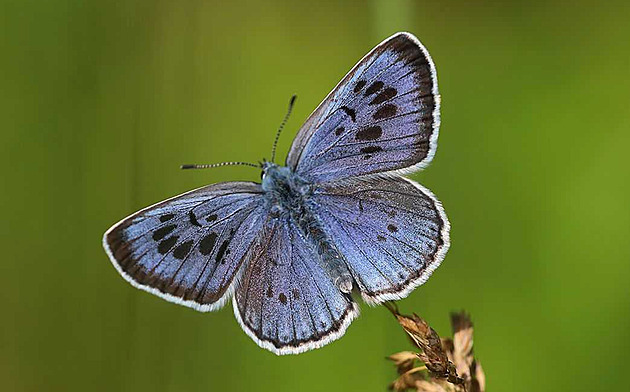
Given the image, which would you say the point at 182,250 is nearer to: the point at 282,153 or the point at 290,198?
the point at 290,198

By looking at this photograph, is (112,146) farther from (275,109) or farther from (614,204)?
(614,204)

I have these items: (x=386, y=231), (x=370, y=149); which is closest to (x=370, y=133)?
(x=370, y=149)

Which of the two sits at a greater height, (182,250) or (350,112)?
(350,112)

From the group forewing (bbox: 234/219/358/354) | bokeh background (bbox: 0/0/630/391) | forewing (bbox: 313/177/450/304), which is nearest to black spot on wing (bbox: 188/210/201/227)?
forewing (bbox: 234/219/358/354)

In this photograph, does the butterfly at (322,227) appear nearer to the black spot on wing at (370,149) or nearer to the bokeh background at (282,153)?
the black spot on wing at (370,149)

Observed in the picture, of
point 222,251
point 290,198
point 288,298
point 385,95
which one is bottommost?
point 288,298

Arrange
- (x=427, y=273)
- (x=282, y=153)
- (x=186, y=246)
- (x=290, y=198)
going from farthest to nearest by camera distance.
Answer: (x=282, y=153) → (x=290, y=198) → (x=186, y=246) → (x=427, y=273)

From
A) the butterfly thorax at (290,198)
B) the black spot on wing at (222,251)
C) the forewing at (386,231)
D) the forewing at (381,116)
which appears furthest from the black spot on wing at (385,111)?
the black spot on wing at (222,251)
